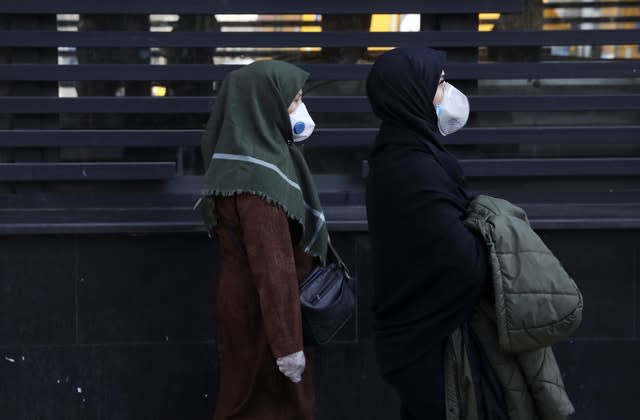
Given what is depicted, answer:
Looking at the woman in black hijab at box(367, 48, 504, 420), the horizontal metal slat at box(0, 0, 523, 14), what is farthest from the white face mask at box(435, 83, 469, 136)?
the horizontal metal slat at box(0, 0, 523, 14)

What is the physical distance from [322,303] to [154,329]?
4.39 ft

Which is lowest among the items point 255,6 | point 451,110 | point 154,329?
point 154,329

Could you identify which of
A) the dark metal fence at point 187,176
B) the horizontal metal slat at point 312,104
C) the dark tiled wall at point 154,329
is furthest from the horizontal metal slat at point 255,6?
the dark tiled wall at point 154,329

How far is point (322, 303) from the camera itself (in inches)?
149

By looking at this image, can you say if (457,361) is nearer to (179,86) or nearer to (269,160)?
(269,160)

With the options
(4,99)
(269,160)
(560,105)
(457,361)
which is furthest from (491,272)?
(4,99)

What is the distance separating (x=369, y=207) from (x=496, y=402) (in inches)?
30.0

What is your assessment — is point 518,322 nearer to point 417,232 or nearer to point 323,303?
point 417,232

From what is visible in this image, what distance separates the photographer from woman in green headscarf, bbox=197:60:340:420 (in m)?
3.61

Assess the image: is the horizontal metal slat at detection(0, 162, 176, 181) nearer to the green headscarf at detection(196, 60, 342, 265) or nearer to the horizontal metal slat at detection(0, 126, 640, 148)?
the horizontal metal slat at detection(0, 126, 640, 148)

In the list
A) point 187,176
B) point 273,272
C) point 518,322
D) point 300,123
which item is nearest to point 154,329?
point 187,176

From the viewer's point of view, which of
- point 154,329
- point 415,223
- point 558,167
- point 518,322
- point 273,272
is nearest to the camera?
point 518,322

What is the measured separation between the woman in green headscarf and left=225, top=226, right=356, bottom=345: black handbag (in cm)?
7

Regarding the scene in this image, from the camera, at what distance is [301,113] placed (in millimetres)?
3812
